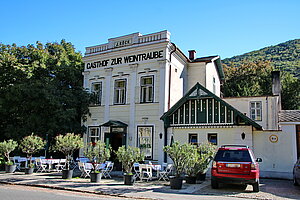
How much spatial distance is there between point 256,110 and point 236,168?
8119mm

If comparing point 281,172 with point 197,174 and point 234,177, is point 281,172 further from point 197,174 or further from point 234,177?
point 234,177

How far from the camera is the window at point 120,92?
18.6 metres

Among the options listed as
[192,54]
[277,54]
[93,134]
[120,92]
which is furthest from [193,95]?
[277,54]

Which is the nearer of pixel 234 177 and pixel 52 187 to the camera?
pixel 234 177

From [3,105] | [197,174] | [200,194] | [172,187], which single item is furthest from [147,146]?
[3,105]

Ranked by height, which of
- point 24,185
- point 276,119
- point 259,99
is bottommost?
point 24,185

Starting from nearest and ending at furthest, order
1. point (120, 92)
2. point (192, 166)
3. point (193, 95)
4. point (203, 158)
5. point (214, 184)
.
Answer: point (214, 184), point (192, 166), point (203, 158), point (193, 95), point (120, 92)

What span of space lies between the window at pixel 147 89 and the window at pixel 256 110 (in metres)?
6.36

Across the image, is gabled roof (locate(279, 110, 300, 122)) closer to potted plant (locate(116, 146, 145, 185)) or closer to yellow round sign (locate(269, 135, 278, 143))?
yellow round sign (locate(269, 135, 278, 143))

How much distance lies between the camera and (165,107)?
54.5 feet

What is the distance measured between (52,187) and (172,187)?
4850 mm

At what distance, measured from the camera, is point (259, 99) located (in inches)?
683

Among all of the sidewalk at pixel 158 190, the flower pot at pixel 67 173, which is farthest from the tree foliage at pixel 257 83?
the flower pot at pixel 67 173

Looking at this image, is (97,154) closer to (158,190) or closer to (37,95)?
(158,190)
